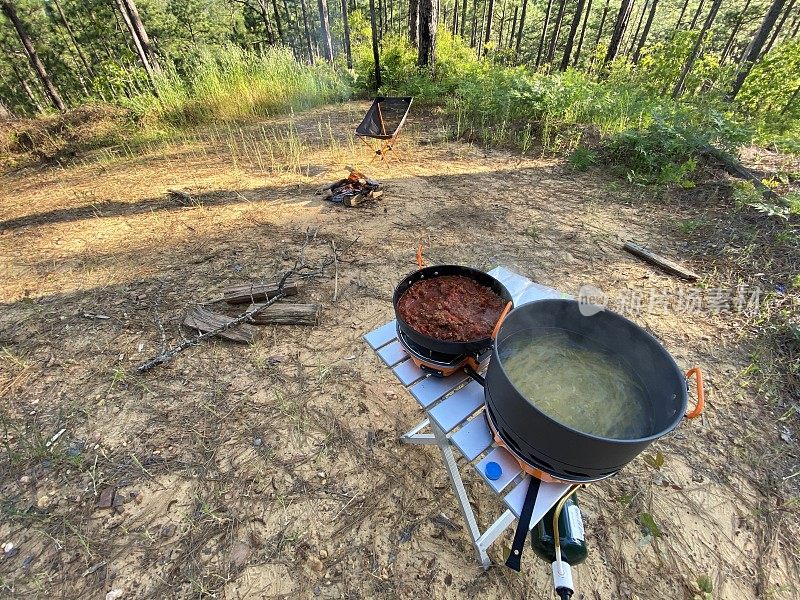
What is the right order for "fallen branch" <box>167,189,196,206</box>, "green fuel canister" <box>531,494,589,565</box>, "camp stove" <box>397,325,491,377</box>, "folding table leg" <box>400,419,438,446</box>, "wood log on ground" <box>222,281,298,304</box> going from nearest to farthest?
"green fuel canister" <box>531,494,589,565</box>
"camp stove" <box>397,325,491,377</box>
"folding table leg" <box>400,419,438,446</box>
"wood log on ground" <box>222,281,298,304</box>
"fallen branch" <box>167,189,196,206</box>

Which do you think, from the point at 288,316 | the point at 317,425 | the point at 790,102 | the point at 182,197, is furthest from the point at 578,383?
the point at 790,102

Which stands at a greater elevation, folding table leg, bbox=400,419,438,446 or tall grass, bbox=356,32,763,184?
tall grass, bbox=356,32,763,184

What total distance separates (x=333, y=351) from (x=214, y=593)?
1.37 meters

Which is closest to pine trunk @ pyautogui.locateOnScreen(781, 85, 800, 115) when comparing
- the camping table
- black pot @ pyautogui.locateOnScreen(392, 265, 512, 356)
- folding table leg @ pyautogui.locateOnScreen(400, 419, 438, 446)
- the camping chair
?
the camping chair

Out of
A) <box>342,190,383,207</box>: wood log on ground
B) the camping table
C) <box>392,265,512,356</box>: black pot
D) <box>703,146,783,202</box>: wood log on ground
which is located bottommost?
<box>342,190,383,207</box>: wood log on ground

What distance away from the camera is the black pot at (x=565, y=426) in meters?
0.77

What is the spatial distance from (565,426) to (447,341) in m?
0.46

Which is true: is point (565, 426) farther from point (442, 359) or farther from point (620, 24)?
point (620, 24)

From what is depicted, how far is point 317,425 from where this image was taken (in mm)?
2061

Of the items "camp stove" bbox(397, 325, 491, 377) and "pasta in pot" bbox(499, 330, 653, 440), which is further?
"camp stove" bbox(397, 325, 491, 377)

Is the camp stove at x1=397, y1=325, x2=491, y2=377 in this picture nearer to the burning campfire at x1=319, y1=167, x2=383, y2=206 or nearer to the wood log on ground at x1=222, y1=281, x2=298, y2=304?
the wood log on ground at x1=222, y1=281, x2=298, y2=304

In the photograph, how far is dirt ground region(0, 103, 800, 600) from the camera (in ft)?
5.01

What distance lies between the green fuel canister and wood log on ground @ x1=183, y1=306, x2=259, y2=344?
2121 millimetres

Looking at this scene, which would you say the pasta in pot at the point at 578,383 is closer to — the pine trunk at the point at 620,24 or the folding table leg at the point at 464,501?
the folding table leg at the point at 464,501
